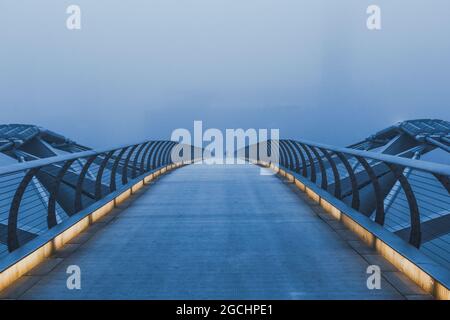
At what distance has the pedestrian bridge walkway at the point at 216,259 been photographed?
4.08m

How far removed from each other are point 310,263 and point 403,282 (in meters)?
1.01

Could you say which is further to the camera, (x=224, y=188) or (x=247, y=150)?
(x=247, y=150)

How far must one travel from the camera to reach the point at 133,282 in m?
4.37

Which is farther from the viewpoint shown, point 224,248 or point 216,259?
point 224,248

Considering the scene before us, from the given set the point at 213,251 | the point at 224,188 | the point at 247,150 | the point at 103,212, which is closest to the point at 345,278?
the point at 213,251

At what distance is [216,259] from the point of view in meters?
5.18

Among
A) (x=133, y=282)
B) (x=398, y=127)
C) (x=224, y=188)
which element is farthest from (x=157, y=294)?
(x=398, y=127)

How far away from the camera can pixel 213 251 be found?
5535mm

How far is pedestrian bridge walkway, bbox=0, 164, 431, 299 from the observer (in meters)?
4.08

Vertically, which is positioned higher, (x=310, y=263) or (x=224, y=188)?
(x=310, y=263)
